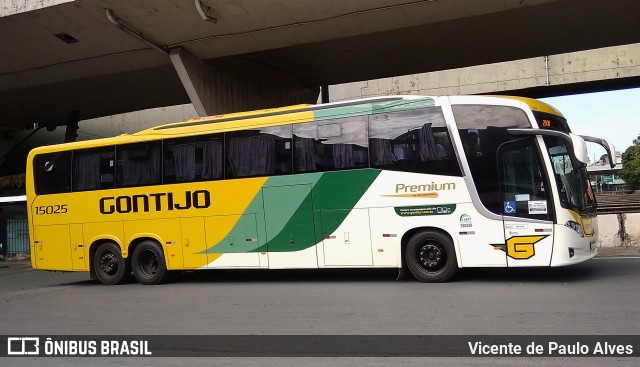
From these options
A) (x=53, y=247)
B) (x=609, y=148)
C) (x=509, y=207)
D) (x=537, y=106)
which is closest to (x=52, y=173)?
(x=53, y=247)

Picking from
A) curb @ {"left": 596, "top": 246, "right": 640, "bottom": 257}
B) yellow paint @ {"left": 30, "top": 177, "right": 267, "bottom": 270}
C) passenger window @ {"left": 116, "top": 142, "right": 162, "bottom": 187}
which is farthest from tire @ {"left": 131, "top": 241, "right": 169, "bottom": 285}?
curb @ {"left": 596, "top": 246, "right": 640, "bottom": 257}

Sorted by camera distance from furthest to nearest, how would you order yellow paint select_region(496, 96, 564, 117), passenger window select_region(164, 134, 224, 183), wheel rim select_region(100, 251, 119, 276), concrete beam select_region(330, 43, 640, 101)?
concrete beam select_region(330, 43, 640, 101), wheel rim select_region(100, 251, 119, 276), passenger window select_region(164, 134, 224, 183), yellow paint select_region(496, 96, 564, 117)

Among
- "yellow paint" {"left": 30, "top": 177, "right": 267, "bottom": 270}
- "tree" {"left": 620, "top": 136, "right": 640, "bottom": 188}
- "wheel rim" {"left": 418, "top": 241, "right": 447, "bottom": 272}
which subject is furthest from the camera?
"tree" {"left": 620, "top": 136, "right": 640, "bottom": 188}

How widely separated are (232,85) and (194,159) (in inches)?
356

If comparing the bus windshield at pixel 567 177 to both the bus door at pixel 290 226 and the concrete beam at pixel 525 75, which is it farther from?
the concrete beam at pixel 525 75

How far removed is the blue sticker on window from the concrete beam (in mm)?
14721

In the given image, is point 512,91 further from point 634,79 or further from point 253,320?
point 253,320

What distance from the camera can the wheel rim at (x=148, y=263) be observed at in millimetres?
13047

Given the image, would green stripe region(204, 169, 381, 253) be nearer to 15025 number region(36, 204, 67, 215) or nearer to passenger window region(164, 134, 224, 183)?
passenger window region(164, 134, 224, 183)

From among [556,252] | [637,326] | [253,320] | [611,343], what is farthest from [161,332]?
[556,252]

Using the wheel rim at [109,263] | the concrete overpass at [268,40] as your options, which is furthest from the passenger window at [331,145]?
the concrete overpass at [268,40]

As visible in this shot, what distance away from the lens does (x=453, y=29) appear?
18172 millimetres

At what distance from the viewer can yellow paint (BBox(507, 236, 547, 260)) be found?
31.4 feet

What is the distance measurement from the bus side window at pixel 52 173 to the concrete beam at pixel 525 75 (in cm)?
1512
